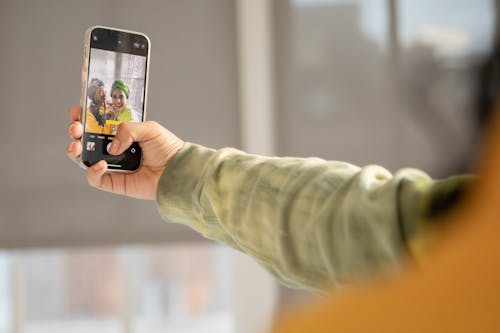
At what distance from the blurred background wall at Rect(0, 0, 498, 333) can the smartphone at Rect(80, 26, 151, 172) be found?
97cm

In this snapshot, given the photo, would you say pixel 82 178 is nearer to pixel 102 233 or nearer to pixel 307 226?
pixel 102 233

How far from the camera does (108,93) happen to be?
26.4 inches

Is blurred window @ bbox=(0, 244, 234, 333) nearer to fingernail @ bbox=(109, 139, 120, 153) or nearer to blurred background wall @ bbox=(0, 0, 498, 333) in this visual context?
blurred background wall @ bbox=(0, 0, 498, 333)

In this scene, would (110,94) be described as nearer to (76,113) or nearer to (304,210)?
(76,113)

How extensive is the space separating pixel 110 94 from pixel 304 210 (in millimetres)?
408

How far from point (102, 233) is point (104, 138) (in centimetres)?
104

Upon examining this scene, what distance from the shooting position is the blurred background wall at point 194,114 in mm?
1640

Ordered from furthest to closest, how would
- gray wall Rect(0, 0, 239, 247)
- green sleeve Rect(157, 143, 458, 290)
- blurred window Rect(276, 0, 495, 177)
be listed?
blurred window Rect(276, 0, 495, 177) < gray wall Rect(0, 0, 239, 247) < green sleeve Rect(157, 143, 458, 290)

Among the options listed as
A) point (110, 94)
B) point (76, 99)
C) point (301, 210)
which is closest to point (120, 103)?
point (110, 94)

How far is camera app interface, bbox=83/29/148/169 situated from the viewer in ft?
2.18

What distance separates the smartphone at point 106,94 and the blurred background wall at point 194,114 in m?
0.97

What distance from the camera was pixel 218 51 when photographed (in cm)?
172

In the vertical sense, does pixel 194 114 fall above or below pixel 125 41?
above

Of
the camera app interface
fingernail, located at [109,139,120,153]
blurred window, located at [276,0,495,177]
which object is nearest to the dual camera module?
the camera app interface
